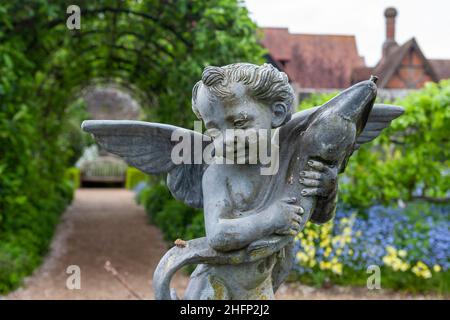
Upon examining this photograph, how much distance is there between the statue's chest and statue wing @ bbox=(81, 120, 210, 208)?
252mm

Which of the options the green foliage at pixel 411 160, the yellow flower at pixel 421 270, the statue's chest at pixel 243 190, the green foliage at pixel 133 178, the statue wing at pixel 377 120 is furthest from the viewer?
the green foliage at pixel 133 178

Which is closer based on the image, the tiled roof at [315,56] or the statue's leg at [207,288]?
the statue's leg at [207,288]

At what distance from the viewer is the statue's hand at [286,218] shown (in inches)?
80.3

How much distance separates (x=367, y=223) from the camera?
6.31 metres

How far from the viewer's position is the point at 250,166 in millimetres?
2150

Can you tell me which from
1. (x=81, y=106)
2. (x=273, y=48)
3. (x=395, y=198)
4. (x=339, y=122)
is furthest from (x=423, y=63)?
(x=339, y=122)

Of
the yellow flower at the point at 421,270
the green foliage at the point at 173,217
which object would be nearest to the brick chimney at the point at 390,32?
the green foliage at the point at 173,217

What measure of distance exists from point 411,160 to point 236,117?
483 cm

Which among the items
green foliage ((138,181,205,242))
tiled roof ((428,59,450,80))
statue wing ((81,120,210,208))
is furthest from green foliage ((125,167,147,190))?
statue wing ((81,120,210,208))

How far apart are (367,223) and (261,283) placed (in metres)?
4.37

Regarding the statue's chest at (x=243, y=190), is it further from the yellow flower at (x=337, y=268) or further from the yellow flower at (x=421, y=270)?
the yellow flower at (x=421, y=270)

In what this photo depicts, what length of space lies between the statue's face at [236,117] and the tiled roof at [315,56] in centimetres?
2099

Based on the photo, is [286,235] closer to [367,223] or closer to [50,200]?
[367,223]

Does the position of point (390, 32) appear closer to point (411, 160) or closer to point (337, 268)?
point (411, 160)
